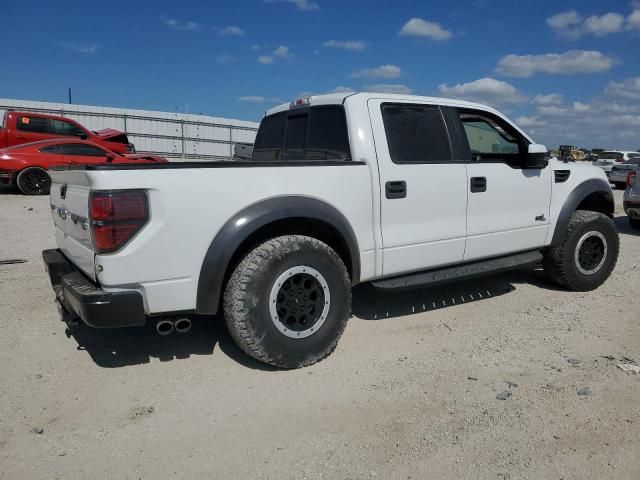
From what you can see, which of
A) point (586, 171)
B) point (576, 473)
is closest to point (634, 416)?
point (576, 473)

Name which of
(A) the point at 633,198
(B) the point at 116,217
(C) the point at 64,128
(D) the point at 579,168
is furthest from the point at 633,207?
(C) the point at 64,128

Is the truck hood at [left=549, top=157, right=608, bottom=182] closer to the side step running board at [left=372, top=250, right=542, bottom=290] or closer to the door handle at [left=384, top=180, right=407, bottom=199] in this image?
the side step running board at [left=372, top=250, right=542, bottom=290]

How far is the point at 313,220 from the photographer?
11.7 ft

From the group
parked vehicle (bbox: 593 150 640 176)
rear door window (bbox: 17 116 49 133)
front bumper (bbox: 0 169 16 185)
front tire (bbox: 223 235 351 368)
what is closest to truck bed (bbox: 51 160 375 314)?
front tire (bbox: 223 235 351 368)

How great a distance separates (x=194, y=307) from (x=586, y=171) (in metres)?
4.35

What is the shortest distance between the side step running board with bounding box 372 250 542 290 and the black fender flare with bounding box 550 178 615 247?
27cm

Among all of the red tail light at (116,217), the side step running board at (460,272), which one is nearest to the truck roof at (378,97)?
the side step running board at (460,272)

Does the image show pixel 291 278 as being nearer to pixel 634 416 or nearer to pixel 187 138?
pixel 634 416

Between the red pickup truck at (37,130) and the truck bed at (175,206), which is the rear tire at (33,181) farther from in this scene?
the truck bed at (175,206)

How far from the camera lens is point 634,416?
9.72 feet

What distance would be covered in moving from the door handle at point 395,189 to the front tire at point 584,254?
2.28 meters

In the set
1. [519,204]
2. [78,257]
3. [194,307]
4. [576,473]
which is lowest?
[576,473]

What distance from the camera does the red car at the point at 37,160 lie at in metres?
10.9

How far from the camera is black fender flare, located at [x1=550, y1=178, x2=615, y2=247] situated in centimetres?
511
